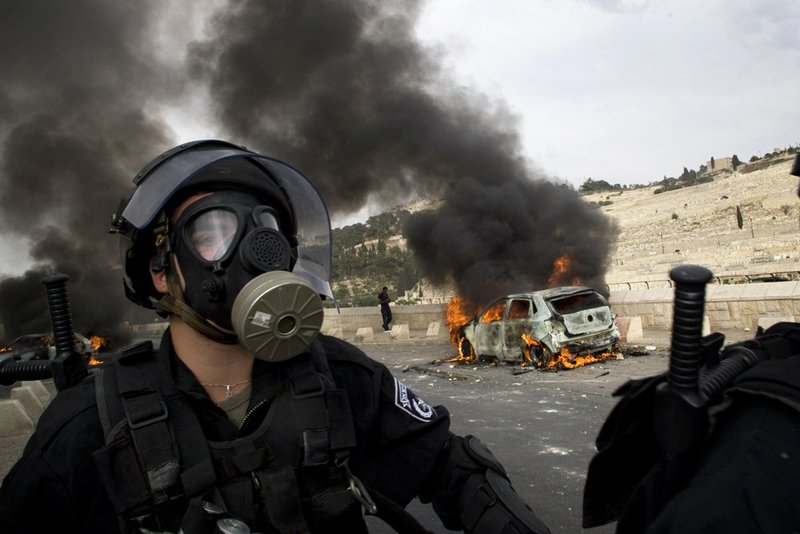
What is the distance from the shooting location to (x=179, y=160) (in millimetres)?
1871

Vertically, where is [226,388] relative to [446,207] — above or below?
below

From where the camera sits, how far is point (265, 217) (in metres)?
1.84

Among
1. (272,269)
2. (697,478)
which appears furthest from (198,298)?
(697,478)

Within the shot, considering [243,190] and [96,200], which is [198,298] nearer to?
[243,190]

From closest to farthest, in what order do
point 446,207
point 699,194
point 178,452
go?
point 178,452
point 446,207
point 699,194

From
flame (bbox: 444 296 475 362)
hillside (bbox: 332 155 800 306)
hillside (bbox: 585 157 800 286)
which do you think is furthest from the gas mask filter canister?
hillside (bbox: 585 157 800 286)

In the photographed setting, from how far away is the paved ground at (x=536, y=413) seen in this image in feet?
14.7

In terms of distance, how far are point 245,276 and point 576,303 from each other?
955 cm

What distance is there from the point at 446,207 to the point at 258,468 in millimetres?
21104

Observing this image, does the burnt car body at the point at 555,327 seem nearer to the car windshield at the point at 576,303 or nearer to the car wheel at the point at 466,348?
the car windshield at the point at 576,303

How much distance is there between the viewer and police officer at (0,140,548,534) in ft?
4.97

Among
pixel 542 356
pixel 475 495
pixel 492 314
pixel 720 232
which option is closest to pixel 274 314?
pixel 475 495

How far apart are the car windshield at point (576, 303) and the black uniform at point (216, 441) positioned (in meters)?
8.65

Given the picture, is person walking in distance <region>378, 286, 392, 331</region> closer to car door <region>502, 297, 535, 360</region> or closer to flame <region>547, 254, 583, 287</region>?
flame <region>547, 254, 583, 287</region>
